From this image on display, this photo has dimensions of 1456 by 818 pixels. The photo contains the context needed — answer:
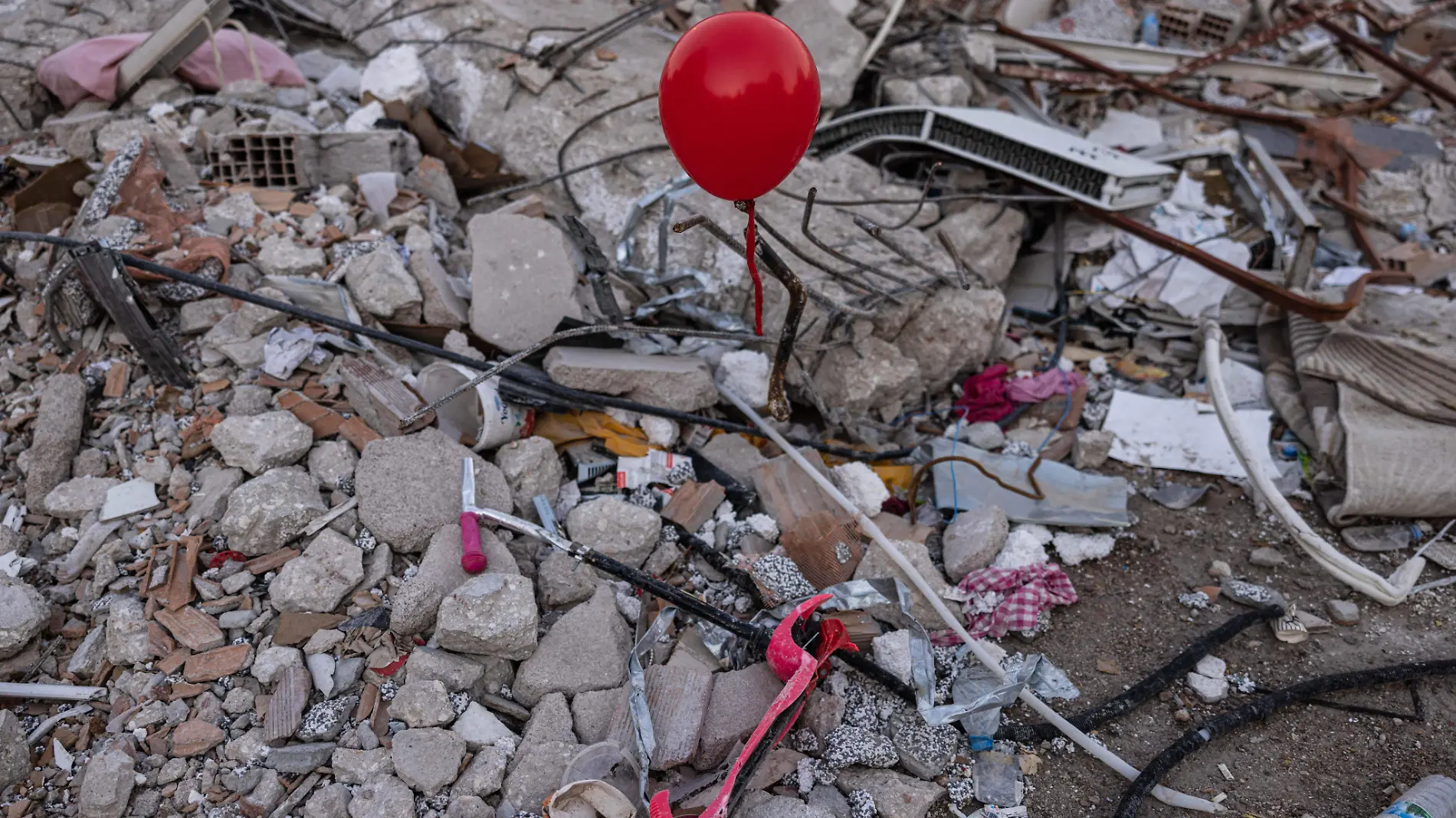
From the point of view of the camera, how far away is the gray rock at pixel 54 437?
3.19 m

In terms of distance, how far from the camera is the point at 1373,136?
5.87 meters

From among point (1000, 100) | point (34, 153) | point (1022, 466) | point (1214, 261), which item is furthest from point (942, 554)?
point (34, 153)

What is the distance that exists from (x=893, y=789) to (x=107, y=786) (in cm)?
224

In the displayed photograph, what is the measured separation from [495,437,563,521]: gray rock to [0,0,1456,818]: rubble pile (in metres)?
0.01

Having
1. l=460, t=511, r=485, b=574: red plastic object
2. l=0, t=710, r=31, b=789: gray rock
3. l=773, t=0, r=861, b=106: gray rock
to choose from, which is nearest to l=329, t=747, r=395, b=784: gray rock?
l=460, t=511, r=485, b=574: red plastic object

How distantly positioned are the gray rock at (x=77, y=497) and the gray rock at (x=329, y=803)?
4.84ft

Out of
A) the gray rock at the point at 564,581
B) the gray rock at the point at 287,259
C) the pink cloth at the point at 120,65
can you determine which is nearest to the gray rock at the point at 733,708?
the gray rock at the point at 564,581

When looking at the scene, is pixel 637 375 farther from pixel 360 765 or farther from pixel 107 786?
pixel 107 786

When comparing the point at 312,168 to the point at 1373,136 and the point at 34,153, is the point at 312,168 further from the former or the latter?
the point at 1373,136

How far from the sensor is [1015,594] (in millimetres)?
3283

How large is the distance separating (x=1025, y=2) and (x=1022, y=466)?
4.53 m

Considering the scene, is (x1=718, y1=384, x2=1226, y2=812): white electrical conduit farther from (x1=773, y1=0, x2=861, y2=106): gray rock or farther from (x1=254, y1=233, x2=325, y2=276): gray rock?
(x1=773, y1=0, x2=861, y2=106): gray rock

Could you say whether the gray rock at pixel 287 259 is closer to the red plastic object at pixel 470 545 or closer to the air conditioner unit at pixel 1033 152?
the red plastic object at pixel 470 545

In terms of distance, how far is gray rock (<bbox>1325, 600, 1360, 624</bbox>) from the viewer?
3.37m
